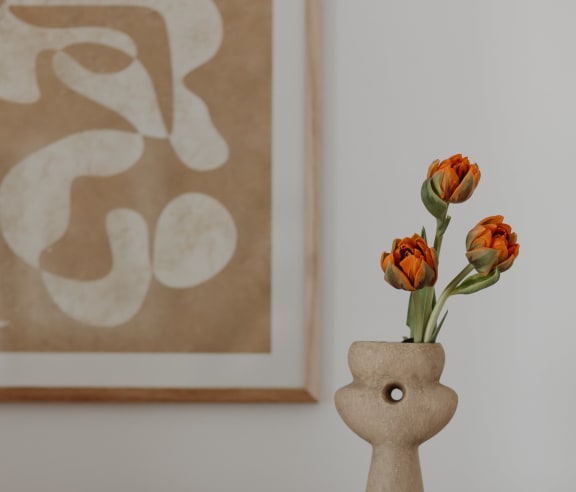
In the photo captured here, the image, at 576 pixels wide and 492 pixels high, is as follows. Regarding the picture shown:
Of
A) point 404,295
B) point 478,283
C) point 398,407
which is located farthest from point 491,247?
point 404,295

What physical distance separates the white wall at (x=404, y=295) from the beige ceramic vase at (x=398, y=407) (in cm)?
29

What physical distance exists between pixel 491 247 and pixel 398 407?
192 mm

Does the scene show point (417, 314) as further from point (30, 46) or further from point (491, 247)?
point (30, 46)

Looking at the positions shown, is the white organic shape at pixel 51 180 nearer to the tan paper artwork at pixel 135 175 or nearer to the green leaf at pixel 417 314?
the tan paper artwork at pixel 135 175

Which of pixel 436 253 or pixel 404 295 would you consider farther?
pixel 404 295

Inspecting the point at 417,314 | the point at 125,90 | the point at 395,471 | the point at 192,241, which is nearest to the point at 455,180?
the point at 417,314

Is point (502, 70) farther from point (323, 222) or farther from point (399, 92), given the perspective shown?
point (323, 222)

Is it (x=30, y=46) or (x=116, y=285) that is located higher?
(x=30, y=46)

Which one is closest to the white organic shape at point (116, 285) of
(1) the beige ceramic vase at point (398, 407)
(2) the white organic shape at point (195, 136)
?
(2) the white organic shape at point (195, 136)

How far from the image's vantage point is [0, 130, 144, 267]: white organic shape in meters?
1.13

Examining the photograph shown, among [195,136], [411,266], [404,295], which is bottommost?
[404,295]

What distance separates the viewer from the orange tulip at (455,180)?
2.66 feet

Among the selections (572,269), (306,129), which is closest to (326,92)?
(306,129)

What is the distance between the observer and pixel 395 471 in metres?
0.81
